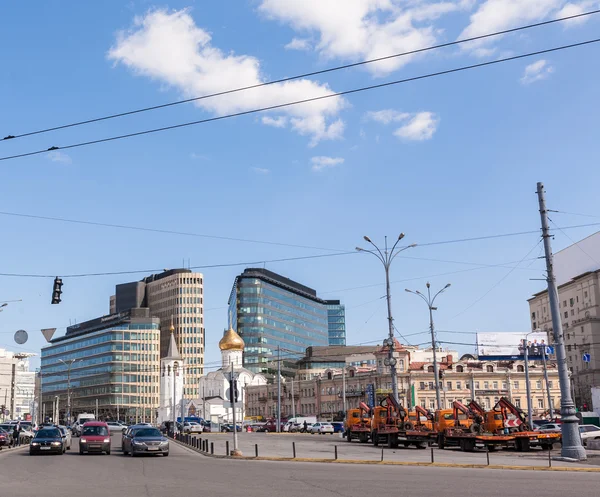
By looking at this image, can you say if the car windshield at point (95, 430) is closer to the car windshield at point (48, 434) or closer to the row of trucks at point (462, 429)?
the car windshield at point (48, 434)

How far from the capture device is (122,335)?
176625 millimetres

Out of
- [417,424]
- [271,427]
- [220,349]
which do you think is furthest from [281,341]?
[417,424]

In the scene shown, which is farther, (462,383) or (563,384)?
(462,383)

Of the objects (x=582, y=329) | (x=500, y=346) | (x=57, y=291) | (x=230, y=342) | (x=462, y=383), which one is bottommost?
(x=462, y=383)

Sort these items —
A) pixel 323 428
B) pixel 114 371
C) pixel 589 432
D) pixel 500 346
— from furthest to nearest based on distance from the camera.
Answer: pixel 114 371
pixel 500 346
pixel 323 428
pixel 589 432

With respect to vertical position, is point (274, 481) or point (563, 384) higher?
point (563, 384)

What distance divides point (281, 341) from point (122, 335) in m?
43.4

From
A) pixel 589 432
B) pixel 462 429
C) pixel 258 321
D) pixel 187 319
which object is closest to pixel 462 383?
pixel 589 432

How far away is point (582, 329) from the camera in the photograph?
12356cm

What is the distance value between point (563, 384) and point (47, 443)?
24.9 meters

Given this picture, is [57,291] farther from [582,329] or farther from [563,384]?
[582,329]

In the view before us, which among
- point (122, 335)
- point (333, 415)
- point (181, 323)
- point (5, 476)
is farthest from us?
point (181, 323)

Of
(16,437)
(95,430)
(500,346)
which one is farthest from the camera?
(500,346)

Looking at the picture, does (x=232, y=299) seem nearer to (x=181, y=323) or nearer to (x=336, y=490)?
(x=181, y=323)
